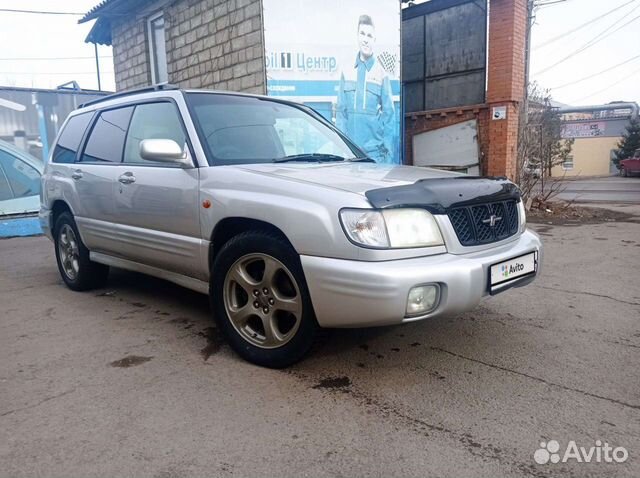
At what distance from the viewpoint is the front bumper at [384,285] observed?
8.30ft

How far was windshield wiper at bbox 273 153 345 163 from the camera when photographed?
3601 mm

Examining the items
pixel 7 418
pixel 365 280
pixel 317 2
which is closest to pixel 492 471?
pixel 365 280

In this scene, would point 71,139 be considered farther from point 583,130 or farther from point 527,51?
point 583,130

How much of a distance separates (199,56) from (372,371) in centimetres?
848

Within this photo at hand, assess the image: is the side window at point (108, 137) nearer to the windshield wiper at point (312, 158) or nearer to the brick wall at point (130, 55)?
the windshield wiper at point (312, 158)

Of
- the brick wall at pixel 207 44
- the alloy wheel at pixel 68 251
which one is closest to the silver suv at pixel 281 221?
the alloy wheel at pixel 68 251

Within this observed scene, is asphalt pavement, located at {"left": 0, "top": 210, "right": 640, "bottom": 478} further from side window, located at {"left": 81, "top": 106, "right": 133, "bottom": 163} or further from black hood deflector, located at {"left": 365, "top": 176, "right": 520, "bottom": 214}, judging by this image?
side window, located at {"left": 81, "top": 106, "right": 133, "bottom": 163}

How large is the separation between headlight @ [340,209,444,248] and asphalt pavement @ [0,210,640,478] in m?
0.78

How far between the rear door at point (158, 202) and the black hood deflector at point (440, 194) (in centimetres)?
136

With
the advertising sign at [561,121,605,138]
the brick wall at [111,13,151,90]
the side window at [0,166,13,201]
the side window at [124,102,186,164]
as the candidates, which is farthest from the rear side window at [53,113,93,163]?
the advertising sign at [561,121,605,138]

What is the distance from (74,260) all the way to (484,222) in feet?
13.0

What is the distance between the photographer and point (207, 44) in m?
9.55

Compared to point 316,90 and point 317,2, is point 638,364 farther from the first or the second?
point 317,2

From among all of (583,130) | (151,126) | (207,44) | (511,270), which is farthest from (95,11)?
(583,130)
